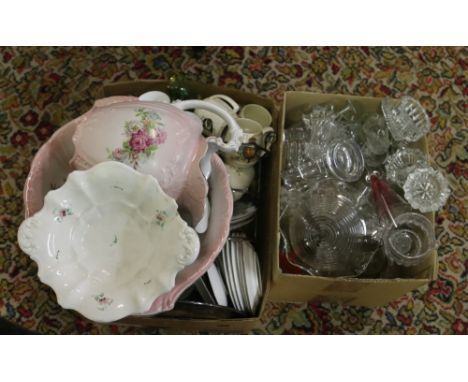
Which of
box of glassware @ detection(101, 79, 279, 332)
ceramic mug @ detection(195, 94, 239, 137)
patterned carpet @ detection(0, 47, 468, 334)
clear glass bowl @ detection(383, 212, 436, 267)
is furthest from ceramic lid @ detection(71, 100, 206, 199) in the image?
patterned carpet @ detection(0, 47, 468, 334)

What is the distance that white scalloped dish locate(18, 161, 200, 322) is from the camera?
611 millimetres

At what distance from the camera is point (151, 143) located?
0.65 metres

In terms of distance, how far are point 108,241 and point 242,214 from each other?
1.26 ft

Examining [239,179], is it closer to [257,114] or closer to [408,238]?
[257,114]

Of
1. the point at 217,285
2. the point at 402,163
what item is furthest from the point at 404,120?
the point at 217,285

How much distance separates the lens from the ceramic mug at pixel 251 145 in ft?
3.18

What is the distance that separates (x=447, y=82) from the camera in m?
1.42

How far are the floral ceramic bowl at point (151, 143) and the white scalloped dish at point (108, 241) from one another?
37mm

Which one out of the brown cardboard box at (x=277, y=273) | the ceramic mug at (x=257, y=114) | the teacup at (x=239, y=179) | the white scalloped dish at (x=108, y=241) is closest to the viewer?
the white scalloped dish at (x=108, y=241)

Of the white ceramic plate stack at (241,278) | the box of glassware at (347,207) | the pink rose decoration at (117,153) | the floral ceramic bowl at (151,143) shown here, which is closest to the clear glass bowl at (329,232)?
the box of glassware at (347,207)

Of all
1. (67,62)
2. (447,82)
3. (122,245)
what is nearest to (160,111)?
(122,245)

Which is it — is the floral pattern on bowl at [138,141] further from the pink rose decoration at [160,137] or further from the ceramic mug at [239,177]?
the ceramic mug at [239,177]

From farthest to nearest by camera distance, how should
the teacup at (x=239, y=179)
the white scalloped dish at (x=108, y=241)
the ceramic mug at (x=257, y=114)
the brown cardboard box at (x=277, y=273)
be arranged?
the ceramic mug at (x=257, y=114) < the teacup at (x=239, y=179) < the brown cardboard box at (x=277, y=273) < the white scalloped dish at (x=108, y=241)

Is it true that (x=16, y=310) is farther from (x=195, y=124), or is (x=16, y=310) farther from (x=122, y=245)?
(x=195, y=124)
